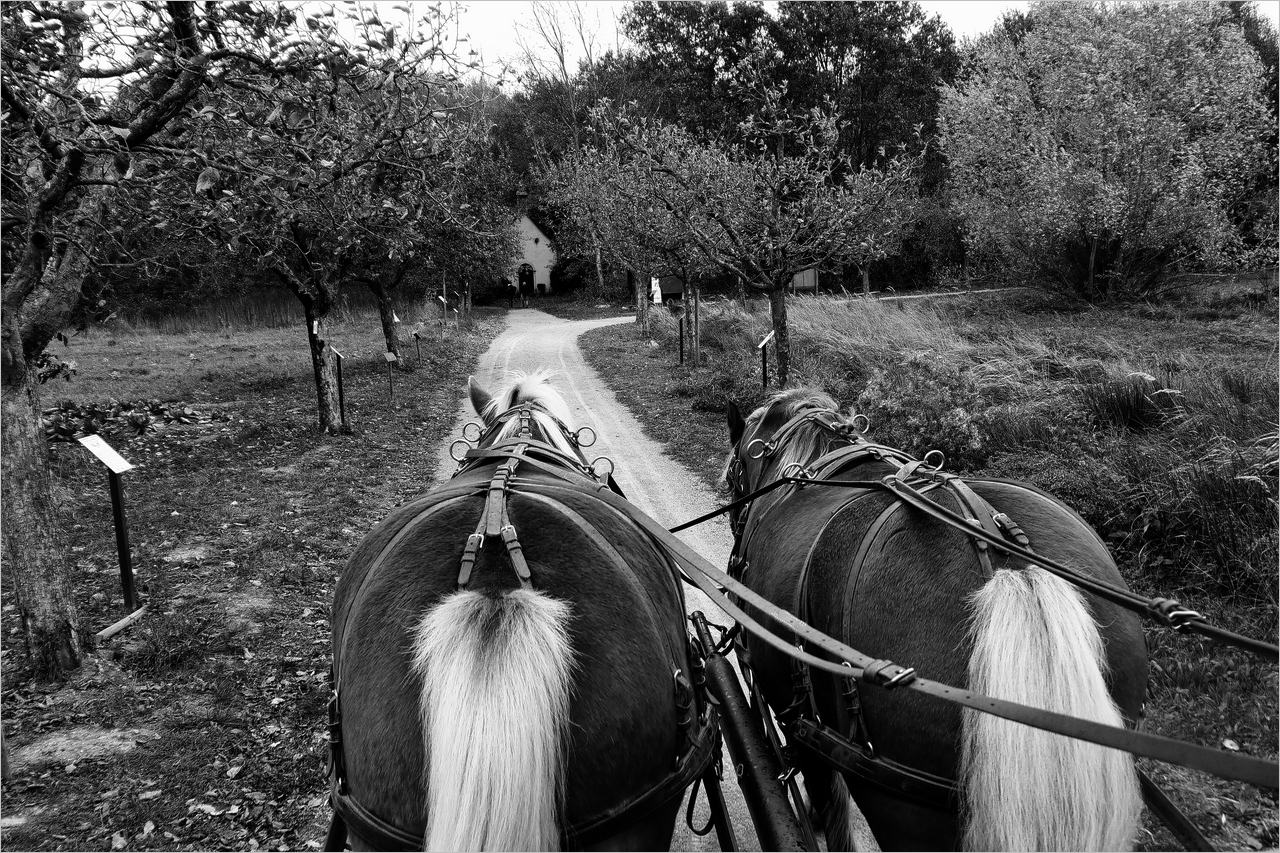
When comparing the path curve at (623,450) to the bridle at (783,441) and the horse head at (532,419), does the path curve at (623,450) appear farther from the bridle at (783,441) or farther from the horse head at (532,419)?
the bridle at (783,441)

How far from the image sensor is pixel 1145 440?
6.97 meters

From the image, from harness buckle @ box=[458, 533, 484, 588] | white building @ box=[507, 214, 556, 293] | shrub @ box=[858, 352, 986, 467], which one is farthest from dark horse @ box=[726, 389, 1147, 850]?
white building @ box=[507, 214, 556, 293]

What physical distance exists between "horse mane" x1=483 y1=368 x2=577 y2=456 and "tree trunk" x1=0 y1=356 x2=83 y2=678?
2832 millimetres

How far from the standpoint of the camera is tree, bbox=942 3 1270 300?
63.1 ft

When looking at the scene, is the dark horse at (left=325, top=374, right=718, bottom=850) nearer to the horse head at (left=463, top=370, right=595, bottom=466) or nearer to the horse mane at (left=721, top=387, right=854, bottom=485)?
the horse head at (left=463, top=370, right=595, bottom=466)

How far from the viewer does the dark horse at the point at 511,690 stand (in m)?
1.75

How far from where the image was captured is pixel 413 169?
5586mm

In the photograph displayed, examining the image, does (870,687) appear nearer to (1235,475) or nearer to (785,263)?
(1235,475)

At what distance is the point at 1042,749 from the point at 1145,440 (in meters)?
6.25

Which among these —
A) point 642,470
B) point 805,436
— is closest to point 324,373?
point 642,470

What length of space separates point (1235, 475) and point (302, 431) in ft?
38.7

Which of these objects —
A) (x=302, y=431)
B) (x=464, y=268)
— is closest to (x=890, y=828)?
(x=302, y=431)

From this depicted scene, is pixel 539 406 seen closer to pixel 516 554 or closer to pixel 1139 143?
pixel 516 554

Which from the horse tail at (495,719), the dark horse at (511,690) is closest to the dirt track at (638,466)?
the dark horse at (511,690)
